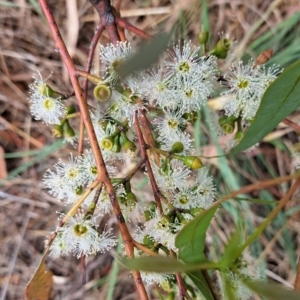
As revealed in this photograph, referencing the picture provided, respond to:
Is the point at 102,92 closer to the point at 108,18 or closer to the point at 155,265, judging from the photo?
the point at 108,18

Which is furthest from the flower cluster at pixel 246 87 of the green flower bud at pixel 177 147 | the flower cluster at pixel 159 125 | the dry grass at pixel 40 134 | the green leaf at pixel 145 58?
the dry grass at pixel 40 134

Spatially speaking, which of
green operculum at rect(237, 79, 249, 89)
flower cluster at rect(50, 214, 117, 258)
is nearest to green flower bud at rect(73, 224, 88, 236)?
flower cluster at rect(50, 214, 117, 258)

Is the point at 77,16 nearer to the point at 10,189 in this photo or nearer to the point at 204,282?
the point at 10,189

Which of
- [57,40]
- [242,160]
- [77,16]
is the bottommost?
[57,40]

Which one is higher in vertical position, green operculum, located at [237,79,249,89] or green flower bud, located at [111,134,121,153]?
green operculum, located at [237,79,249,89]

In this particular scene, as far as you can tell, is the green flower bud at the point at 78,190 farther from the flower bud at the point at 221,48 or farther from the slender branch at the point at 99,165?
the flower bud at the point at 221,48

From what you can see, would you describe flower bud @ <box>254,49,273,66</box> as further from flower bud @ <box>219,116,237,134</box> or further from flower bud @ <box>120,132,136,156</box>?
flower bud @ <box>120,132,136,156</box>

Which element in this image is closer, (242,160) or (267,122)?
(267,122)

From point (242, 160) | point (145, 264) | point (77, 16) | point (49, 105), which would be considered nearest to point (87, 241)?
point (49, 105)
